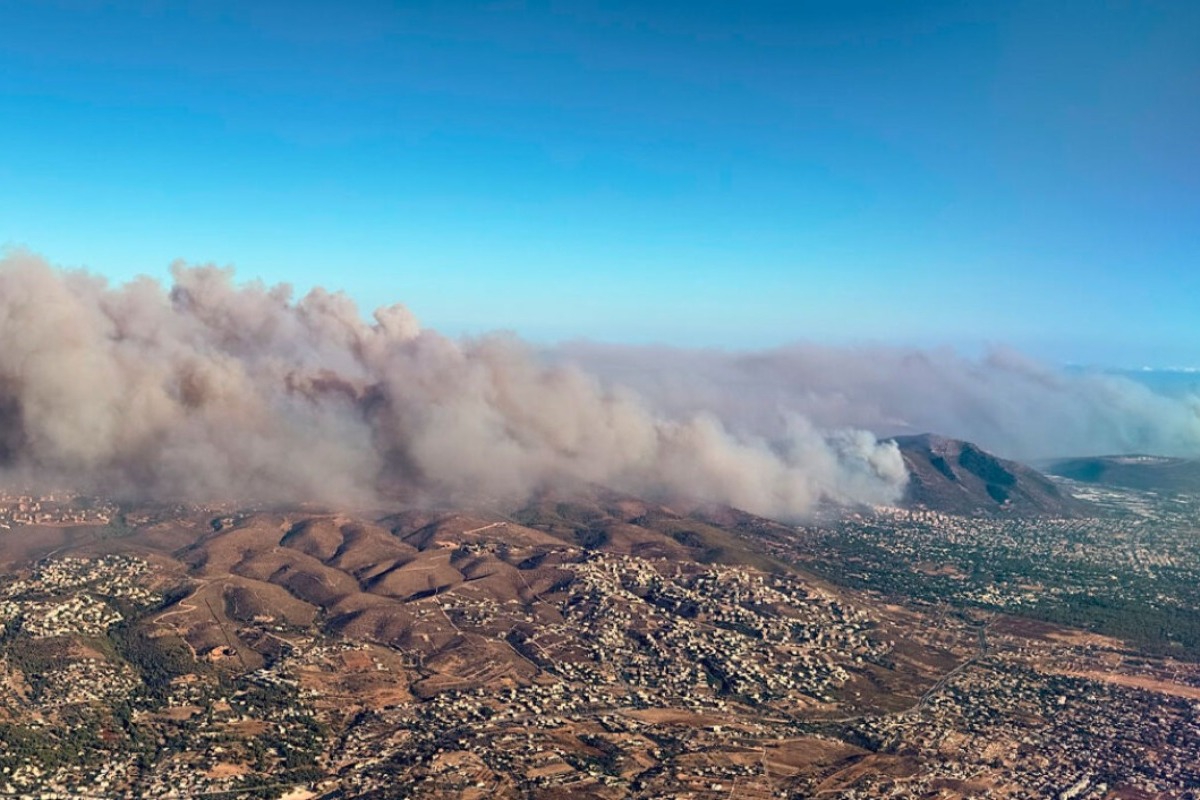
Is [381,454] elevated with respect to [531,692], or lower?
elevated

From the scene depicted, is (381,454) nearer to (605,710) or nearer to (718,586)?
(718,586)

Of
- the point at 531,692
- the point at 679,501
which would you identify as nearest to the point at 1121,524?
the point at 679,501

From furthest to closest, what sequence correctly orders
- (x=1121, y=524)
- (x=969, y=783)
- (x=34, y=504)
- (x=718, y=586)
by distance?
(x=1121, y=524), (x=34, y=504), (x=718, y=586), (x=969, y=783)

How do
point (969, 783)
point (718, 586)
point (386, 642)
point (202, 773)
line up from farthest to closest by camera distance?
point (718, 586)
point (386, 642)
point (969, 783)
point (202, 773)

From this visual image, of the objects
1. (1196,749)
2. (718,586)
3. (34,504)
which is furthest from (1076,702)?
(34,504)

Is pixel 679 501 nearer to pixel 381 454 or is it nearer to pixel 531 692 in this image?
pixel 381 454

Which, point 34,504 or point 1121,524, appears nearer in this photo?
point 34,504

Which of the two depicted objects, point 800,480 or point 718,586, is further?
point 800,480

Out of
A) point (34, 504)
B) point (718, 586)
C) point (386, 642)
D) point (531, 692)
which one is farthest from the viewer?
point (34, 504)

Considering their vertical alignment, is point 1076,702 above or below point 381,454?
below

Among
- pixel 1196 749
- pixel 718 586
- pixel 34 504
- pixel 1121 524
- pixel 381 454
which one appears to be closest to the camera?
pixel 1196 749
